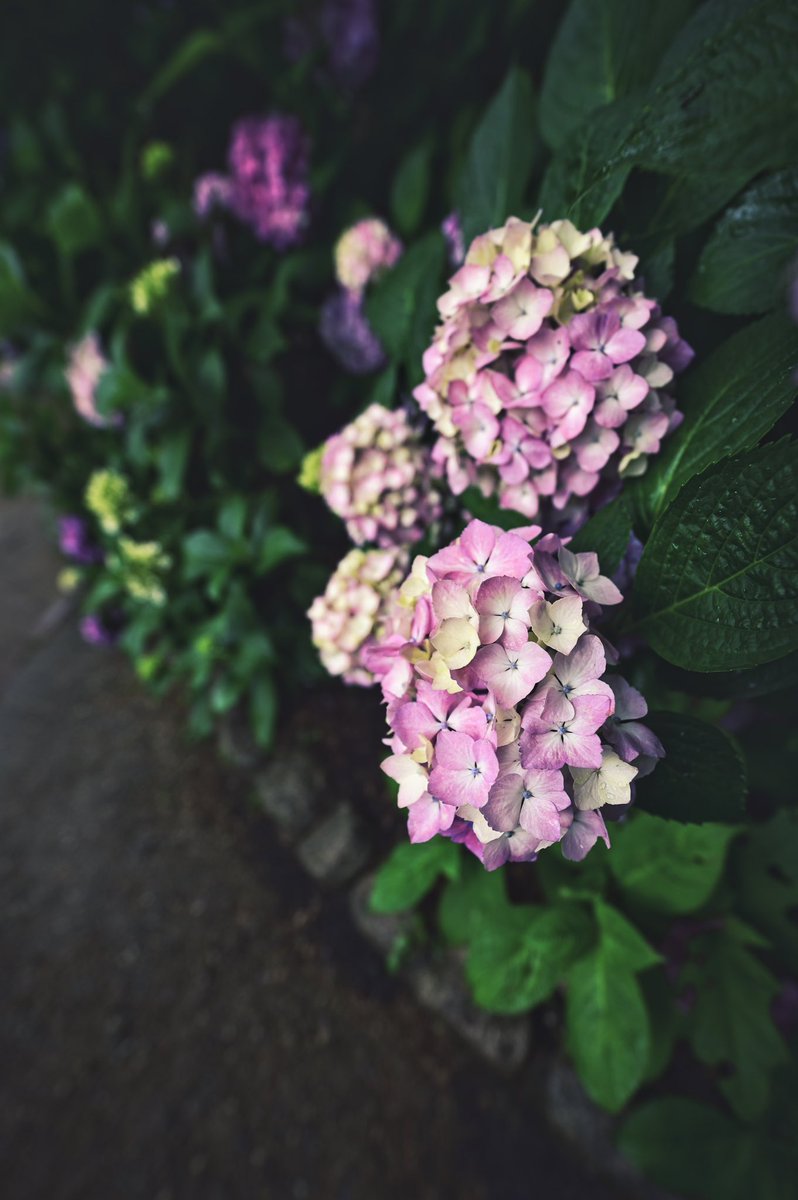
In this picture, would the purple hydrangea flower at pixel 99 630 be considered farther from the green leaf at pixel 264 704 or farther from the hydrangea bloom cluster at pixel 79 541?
the green leaf at pixel 264 704

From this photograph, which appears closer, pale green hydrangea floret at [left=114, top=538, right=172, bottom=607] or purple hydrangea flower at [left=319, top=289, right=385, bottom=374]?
purple hydrangea flower at [left=319, top=289, right=385, bottom=374]

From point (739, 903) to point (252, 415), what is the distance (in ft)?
4.16

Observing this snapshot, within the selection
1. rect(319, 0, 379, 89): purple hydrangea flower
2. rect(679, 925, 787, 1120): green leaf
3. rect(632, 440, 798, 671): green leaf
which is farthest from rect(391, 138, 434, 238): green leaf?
rect(679, 925, 787, 1120): green leaf

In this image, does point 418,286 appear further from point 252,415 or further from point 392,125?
point 392,125

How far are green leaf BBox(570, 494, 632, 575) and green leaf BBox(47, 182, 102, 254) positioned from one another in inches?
60.8

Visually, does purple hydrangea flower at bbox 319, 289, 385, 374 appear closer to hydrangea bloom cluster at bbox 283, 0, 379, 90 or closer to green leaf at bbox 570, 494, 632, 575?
hydrangea bloom cluster at bbox 283, 0, 379, 90

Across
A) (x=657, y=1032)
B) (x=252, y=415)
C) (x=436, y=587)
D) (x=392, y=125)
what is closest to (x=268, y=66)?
(x=392, y=125)

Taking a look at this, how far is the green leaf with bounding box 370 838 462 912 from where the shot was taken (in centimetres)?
108

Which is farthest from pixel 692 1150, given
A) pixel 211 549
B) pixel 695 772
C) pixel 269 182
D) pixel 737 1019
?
pixel 269 182

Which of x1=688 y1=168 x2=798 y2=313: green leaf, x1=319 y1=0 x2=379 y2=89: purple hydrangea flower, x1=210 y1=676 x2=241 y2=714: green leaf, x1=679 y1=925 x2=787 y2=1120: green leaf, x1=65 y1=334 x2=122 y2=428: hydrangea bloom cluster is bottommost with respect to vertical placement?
x1=679 y1=925 x2=787 y2=1120: green leaf

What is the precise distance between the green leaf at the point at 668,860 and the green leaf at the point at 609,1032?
0.10 m

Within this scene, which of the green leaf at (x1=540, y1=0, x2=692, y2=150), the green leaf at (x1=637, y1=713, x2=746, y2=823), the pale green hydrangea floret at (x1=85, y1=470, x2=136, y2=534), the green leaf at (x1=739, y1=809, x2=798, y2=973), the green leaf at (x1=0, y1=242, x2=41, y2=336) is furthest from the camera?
the green leaf at (x1=0, y1=242, x2=41, y2=336)

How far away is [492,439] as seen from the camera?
2.05 ft

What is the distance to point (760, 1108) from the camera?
98 centimetres
